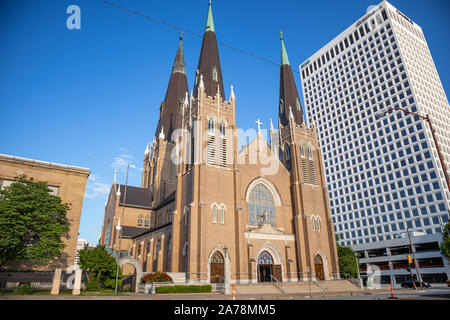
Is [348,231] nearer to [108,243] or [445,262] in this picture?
[445,262]

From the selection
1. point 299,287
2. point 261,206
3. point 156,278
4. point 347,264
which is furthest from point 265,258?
point 347,264

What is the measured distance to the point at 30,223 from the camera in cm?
2456

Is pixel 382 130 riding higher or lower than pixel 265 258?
higher

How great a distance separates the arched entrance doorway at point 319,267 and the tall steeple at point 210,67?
23.6 m

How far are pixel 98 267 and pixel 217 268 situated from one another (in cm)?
1166

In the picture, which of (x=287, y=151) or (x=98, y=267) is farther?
(x=287, y=151)

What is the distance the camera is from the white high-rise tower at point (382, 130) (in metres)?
67.1

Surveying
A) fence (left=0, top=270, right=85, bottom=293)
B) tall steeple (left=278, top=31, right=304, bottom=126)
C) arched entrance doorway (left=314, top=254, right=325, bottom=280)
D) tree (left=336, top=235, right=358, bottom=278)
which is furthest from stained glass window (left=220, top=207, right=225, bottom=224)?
tree (left=336, top=235, right=358, bottom=278)

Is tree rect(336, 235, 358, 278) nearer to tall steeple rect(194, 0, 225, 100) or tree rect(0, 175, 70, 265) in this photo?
tall steeple rect(194, 0, 225, 100)

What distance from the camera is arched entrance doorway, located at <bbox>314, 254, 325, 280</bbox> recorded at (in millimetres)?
35719

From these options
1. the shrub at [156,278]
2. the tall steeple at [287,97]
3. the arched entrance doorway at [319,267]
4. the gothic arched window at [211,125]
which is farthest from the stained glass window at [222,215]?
the tall steeple at [287,97]

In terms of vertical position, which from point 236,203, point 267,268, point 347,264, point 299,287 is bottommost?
point 299,287

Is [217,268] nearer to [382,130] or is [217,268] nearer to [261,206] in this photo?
[261,206]

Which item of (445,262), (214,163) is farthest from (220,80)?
(445,262)
